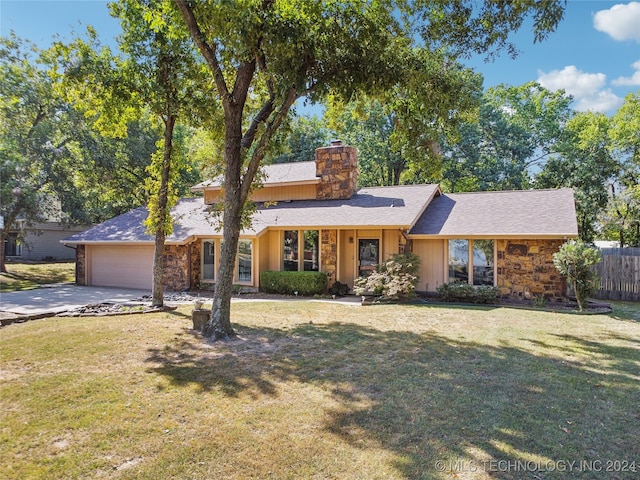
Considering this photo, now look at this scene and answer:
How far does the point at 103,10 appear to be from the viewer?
1015 centimetres

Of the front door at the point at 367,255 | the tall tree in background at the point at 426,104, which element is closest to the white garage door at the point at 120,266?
the front door at the point at 367,255

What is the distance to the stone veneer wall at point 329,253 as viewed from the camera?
1426 cm

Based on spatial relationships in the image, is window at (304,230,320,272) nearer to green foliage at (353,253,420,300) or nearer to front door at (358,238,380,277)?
front door at (358,238,380,277)

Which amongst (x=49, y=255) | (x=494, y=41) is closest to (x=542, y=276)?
(x=494, y=41)

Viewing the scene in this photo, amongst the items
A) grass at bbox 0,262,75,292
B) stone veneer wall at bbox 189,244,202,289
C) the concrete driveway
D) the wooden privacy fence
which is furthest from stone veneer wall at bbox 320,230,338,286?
grass at bbox 0,262,75,292

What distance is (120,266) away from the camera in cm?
1719

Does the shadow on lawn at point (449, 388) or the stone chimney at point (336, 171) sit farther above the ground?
the stone chimney at point (336, 171)

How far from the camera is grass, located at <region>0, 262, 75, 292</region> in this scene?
16.9 m

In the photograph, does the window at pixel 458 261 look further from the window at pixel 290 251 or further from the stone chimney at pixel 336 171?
the window at pixel 290 251

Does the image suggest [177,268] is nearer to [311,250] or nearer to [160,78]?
[311,250]

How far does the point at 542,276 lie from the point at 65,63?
48.0ft

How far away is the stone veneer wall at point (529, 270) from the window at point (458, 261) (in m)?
1.01

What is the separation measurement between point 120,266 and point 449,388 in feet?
53.0

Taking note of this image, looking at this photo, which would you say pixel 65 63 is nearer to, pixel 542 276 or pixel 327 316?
pixel 327 316
